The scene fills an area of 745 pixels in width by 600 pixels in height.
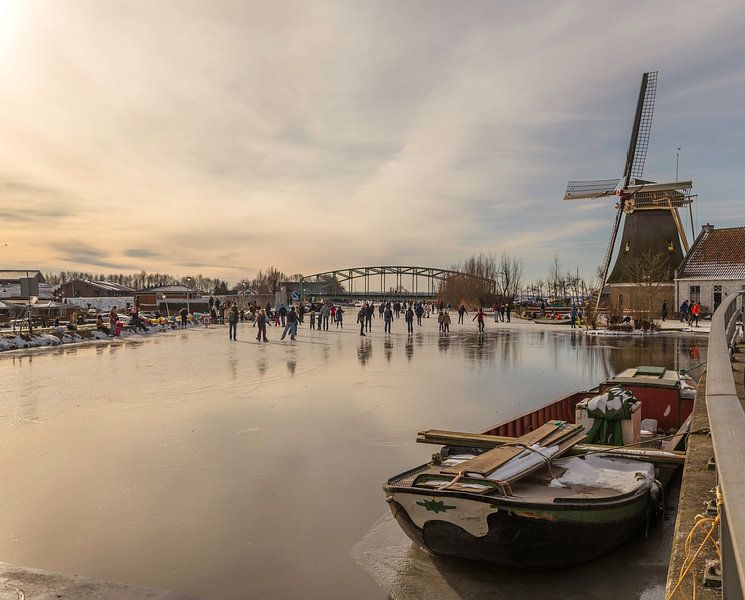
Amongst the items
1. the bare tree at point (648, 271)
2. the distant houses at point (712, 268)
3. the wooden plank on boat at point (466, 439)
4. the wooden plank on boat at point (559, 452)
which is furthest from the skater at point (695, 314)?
the wooden plank on boat at point (466, 439)

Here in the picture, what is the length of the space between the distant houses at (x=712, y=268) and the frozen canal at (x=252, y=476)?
30985 mm

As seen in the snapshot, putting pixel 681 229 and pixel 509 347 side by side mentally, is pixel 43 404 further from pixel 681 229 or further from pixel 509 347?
pixel 681 229

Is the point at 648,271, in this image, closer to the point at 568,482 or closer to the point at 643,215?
the point at 643,215

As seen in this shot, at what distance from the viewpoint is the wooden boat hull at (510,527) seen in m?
5.28

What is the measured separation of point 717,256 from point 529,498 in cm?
4682

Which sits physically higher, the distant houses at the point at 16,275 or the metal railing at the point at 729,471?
the distant houses at the point at 16,275

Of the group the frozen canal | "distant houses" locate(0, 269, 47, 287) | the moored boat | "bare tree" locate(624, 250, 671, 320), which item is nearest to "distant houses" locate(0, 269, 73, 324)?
"distant houses" locate(0, 269, 47, 287)

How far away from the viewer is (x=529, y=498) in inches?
215

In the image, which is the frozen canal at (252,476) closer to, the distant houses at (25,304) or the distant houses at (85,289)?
the distant houses at (25,304)

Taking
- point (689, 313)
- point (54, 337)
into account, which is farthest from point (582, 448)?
point (689, 313)

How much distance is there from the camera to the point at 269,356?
2272cm

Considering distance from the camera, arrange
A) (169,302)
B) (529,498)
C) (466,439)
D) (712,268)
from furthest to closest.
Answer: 1. (169,302)
2. (712,268)
3. (466,439)
4. (529,498)

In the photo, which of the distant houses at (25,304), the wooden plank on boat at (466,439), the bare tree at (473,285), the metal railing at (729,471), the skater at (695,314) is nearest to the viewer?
the metal railing at (729,471)

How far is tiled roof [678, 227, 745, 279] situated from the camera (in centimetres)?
4409
